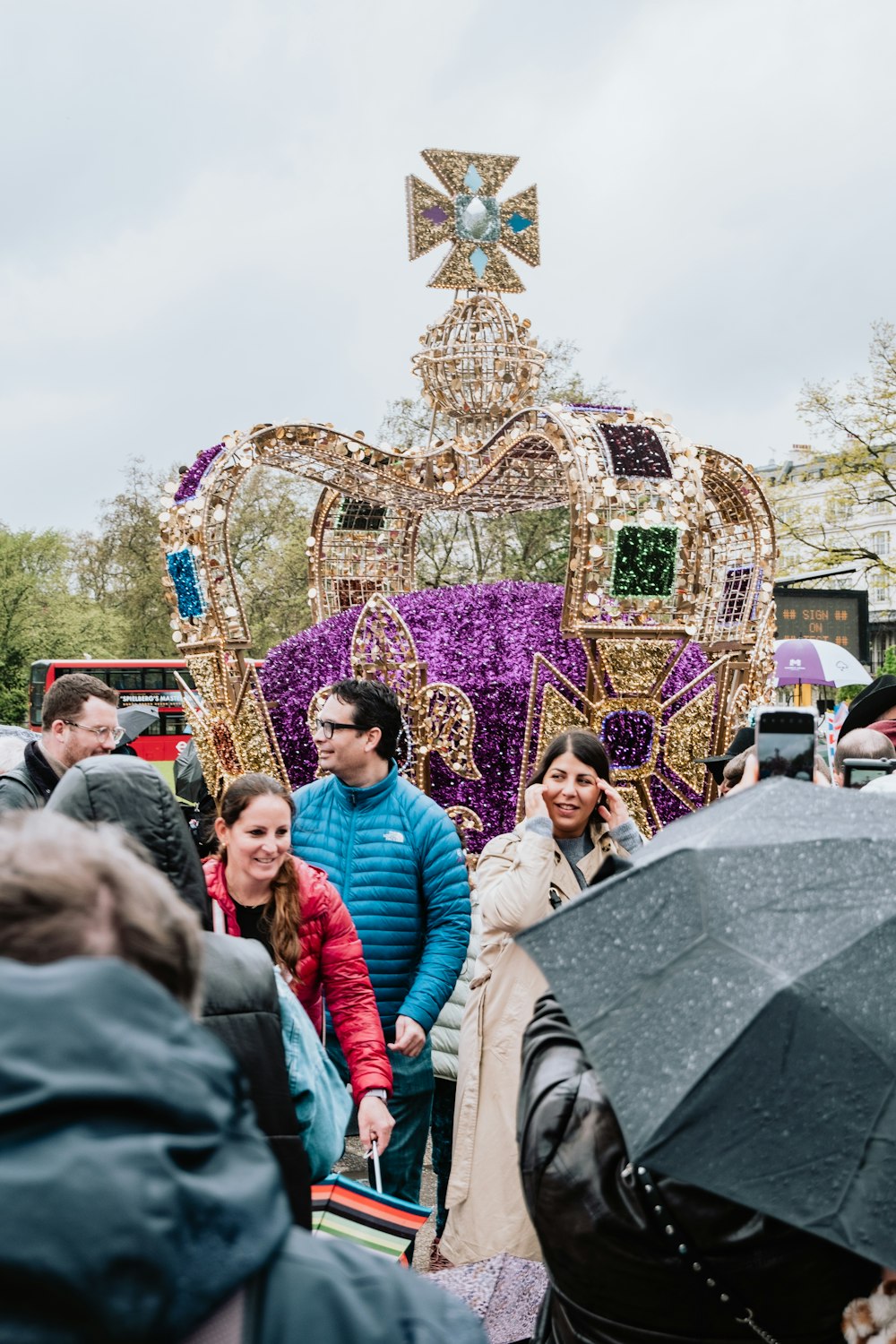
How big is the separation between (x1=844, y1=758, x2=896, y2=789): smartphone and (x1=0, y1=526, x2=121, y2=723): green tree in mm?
30584

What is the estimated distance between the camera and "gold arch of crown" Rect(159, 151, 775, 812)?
6312 mm

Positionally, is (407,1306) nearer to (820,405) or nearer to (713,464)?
(713,464)

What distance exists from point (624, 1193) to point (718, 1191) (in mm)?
176

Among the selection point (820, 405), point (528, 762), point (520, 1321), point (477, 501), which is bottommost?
point (520, 1321)

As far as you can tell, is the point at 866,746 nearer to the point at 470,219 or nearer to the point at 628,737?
the point at 628,737

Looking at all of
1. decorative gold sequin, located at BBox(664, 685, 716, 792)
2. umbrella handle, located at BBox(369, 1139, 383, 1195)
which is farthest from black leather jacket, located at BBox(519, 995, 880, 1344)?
decorative gold sequin, located at BBox(664, 685, 716, 792)

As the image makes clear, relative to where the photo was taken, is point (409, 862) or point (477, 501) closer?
point (409, 862)

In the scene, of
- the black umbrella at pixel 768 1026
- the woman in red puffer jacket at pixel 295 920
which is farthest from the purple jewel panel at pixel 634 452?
the black umbrella at pixel 768 1026

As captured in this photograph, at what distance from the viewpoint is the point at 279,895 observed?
3.10 m

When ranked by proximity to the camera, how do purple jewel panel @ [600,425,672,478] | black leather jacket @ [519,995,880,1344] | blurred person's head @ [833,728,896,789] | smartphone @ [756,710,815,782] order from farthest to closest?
1. purple jewel panel @ [600,425,672,478]
2. blurred person's head @ [833,728,896,789]
3. smartphone @ [756,710,815,782]
4. black leather jacket @ [519,995,880,1344]

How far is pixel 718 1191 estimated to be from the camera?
1.54 metres

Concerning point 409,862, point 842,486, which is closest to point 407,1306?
point 409,862

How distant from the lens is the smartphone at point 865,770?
3547 mm

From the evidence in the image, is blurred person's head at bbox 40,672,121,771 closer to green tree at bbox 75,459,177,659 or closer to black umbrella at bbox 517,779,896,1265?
black umbrella at bbox 517,779,896,1265
